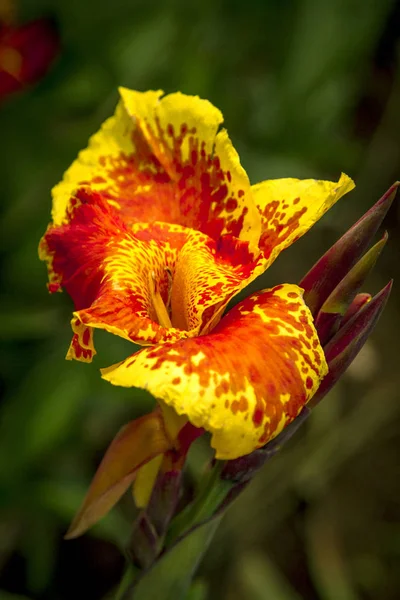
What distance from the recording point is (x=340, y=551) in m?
1.68

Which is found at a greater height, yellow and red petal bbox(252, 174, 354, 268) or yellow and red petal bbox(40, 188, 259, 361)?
yellow and red petal bbox(252, 174, 354, 268)

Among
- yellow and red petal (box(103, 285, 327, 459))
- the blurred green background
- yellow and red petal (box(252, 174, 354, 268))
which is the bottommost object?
the blurred green background

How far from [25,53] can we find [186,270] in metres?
0.93

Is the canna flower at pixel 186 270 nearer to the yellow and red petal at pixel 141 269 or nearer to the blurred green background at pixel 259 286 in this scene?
the yellow and red petal at pixel 141 269

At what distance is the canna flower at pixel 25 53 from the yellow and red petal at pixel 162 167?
70 cm

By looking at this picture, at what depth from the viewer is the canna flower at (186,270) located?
53 centimetres

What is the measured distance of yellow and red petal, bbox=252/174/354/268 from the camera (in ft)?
2.03

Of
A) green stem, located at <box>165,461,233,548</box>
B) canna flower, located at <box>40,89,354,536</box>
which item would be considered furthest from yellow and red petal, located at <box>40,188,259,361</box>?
green stem, located at <box>165,461,233,548</box>

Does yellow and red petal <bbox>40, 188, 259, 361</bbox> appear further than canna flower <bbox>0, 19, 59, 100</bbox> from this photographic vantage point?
No

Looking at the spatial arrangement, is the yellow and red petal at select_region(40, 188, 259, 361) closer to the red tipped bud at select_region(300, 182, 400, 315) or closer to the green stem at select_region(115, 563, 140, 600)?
the red tipped bud at select_region(300, 182, 400, 315)

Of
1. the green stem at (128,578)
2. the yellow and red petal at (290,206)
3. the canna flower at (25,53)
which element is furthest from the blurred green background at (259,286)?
the yellow and red petal at (290,206)

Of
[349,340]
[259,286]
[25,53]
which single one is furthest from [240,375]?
[259,286]

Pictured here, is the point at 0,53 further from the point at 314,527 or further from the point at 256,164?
the point at 314,527

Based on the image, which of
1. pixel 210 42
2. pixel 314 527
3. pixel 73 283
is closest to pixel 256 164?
pixel 210 42
